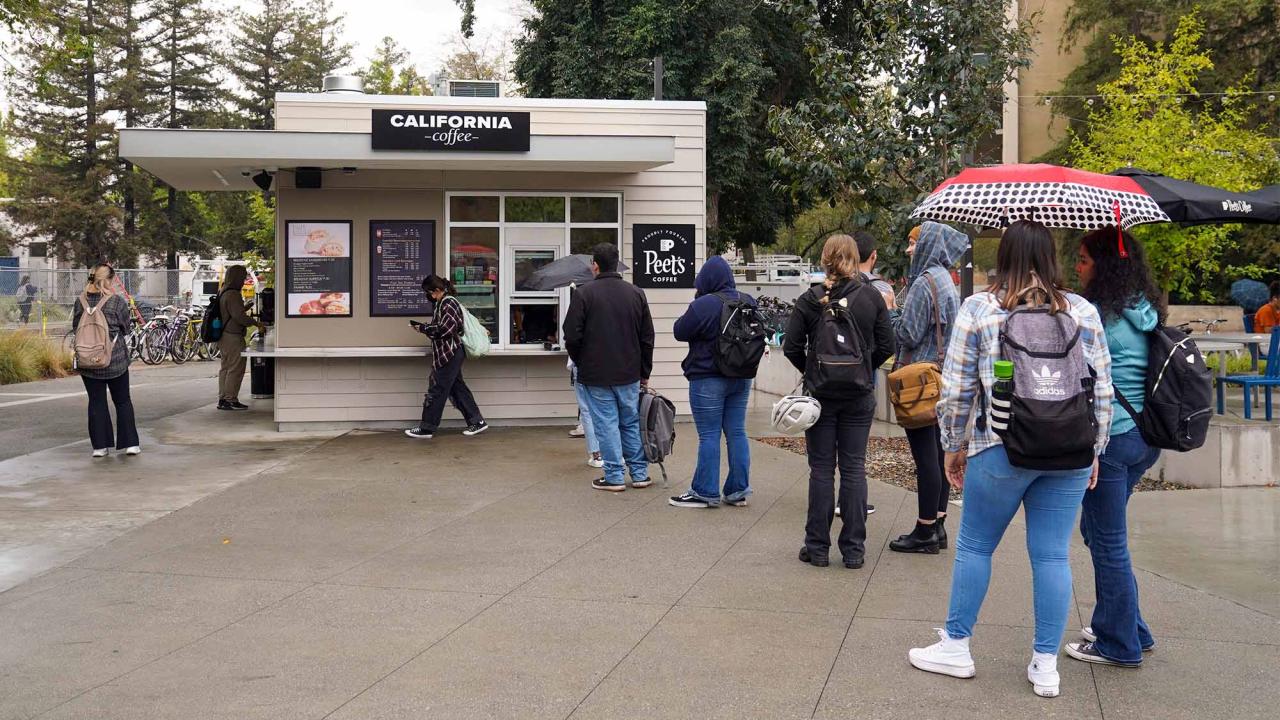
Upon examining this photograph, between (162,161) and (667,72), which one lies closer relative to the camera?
(162,161)

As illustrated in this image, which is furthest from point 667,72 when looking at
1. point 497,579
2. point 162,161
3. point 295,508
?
point 497,579

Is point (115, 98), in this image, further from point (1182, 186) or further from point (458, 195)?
point (1182, 186)

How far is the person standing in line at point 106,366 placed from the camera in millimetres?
10453

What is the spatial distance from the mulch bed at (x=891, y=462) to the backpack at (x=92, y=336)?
20.6ft

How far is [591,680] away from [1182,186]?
8285 millimetres

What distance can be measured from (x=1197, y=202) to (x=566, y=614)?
7.41 metres

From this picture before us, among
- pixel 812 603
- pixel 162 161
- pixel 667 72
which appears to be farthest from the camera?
pixel 667 72

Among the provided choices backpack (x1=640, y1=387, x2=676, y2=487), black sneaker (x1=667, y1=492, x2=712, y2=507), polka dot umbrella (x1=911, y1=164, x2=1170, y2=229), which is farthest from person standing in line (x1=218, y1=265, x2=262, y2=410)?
polka dot umbrella (x1=911, y1=164, x2=1170, y2=229)

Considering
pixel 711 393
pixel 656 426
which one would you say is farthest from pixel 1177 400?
pixel 656 426

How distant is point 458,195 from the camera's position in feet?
41.4

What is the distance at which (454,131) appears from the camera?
1158 cm

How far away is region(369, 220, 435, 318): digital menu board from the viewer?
12.5 m

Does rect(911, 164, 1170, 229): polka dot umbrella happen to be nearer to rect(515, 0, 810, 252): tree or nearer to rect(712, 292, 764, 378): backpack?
rect(712, 292, 764, 378): backpack

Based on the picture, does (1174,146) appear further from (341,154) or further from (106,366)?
(106,366)
